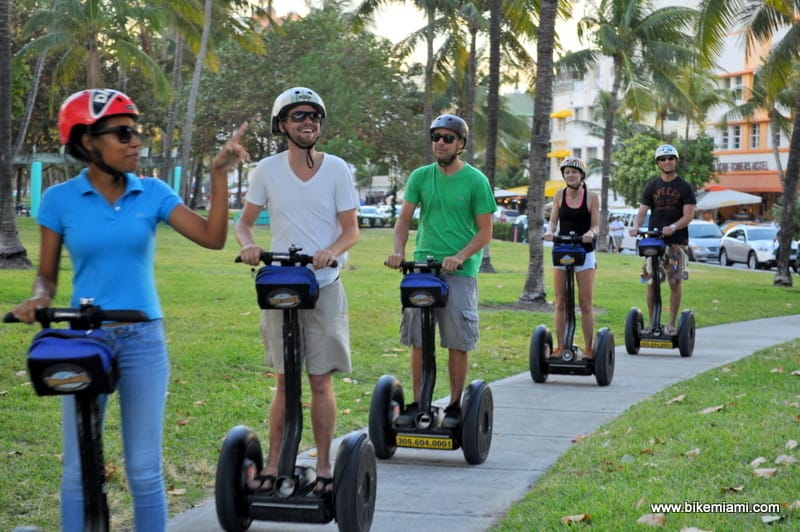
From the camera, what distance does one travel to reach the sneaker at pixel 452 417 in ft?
22.0

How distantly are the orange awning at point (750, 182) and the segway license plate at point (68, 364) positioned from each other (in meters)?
60.2

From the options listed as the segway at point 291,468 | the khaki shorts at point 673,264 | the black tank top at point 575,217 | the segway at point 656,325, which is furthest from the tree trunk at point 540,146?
the segway at point 291,468

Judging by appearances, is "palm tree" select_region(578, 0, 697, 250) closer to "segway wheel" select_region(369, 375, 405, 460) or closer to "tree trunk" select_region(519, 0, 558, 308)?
"tree trunk" select_region(519, 0, 558, 308)

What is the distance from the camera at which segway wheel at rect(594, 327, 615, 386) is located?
31.5ft

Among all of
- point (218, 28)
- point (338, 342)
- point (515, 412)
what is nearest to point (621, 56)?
point (218, 28)

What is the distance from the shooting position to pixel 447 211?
692 cm

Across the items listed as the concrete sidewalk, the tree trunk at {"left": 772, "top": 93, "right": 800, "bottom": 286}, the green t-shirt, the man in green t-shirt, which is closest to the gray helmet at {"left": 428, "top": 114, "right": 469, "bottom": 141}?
the man in green t-shirt

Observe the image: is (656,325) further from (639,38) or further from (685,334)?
(639,38)

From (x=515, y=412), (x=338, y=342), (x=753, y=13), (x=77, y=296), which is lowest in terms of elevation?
(x=515, y=412)

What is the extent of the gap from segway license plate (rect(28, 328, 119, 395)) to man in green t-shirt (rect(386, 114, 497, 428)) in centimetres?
334

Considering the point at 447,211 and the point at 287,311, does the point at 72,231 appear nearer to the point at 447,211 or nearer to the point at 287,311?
the point at 287,311

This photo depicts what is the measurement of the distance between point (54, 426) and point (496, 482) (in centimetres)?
287

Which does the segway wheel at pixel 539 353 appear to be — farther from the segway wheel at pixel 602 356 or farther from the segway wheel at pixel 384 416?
the segway wheel at pixel 384 416

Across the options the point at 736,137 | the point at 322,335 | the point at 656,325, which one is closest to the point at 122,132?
the point at 322,335
